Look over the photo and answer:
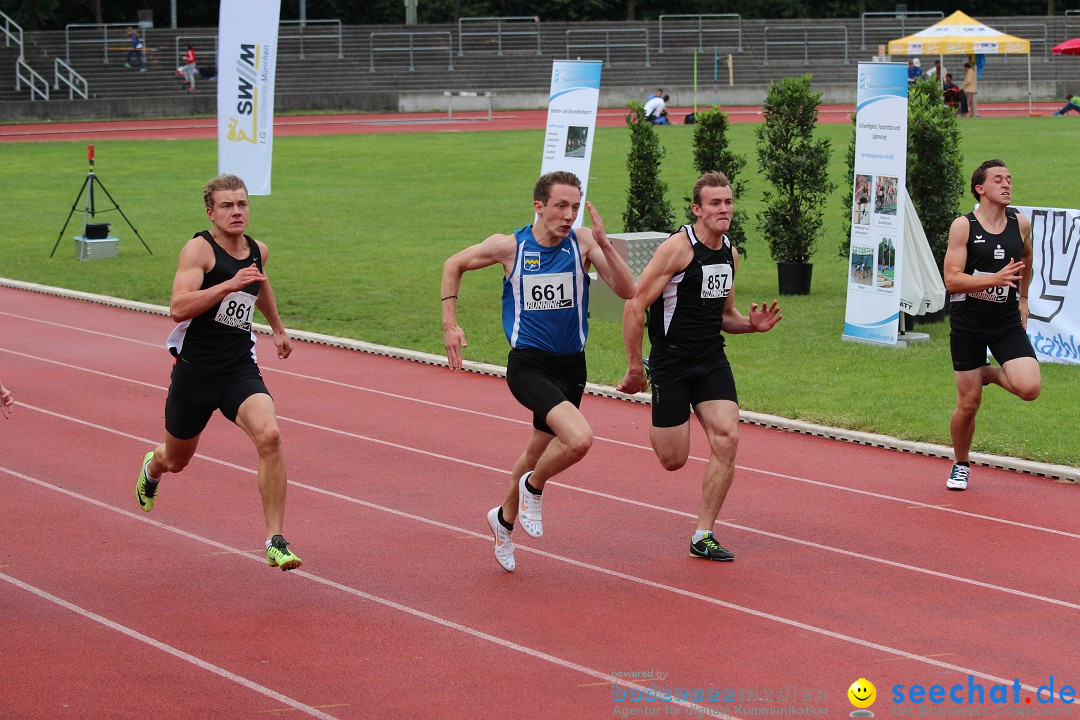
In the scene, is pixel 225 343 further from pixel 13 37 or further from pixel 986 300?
pixel 13 37

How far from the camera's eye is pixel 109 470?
9812 millimetres

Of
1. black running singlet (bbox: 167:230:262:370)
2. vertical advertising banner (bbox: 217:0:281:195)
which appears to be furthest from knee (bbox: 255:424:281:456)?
vertical advertising banner (bbox: 217:0:281:195)

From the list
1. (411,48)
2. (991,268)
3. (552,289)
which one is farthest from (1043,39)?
(552,289)

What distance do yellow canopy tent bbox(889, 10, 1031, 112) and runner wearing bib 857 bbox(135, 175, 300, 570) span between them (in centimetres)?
4069

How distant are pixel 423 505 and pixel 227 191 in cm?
254

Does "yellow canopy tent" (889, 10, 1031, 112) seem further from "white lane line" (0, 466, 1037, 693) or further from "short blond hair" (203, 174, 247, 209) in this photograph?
"short blond hair" (203, 174, 247, 209)

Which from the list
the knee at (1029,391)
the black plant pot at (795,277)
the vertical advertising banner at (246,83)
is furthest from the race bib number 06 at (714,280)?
the black plant pot at (795,277)

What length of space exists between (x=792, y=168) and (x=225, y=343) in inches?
435

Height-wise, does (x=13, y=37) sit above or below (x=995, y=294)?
above

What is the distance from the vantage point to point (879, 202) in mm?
14117

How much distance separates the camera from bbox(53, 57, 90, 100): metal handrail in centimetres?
5056

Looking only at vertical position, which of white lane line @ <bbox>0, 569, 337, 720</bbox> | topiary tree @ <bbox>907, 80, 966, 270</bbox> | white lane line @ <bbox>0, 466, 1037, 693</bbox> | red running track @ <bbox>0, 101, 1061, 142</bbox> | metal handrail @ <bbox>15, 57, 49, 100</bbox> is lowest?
white lane line @ <bbox>0, 569, 337, 720</bbox>

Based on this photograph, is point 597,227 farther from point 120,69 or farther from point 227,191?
point 120,69

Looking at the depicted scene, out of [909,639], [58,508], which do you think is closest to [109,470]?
[58,508]
